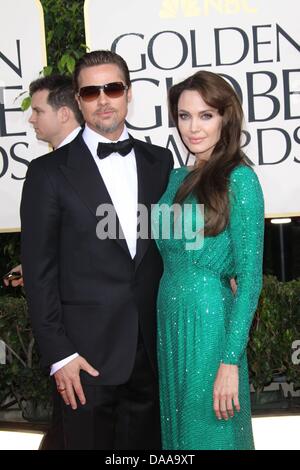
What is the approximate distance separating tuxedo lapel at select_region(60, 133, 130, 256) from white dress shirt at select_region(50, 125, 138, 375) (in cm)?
5

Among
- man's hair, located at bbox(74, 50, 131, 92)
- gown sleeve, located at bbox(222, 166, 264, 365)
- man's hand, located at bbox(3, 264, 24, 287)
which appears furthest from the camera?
man's hand, located at bbox(3, 264, 24, 287)

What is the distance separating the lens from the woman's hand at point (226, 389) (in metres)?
2.83

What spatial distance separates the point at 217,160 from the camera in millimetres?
2967

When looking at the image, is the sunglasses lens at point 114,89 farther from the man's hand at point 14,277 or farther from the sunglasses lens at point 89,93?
the man's hand at point 14,277

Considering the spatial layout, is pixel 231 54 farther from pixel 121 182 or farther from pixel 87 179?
pixel 87 179

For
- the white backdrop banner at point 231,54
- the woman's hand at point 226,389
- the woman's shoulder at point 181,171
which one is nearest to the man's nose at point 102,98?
the woman's shoulder at point 181,171

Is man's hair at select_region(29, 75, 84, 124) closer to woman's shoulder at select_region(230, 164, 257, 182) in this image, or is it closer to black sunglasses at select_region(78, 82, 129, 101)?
black sunglasses at select_region(78, 82, 129, 101)

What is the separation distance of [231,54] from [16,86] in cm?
144

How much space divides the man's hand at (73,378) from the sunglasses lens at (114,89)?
1.08 meters

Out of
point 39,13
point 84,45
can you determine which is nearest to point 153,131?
point 84,45

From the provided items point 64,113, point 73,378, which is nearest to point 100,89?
point 73,378

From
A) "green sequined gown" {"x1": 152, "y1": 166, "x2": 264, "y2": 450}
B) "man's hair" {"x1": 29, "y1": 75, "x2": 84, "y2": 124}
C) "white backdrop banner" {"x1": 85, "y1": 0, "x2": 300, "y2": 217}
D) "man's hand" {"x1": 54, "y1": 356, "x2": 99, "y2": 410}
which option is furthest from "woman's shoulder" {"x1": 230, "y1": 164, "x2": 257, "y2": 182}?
"white backdrop banner" {"x1": 85, "y1": 0, "x2": 300, "y2": 217}

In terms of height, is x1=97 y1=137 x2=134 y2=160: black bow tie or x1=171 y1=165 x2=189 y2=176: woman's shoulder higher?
x1=97 y1=137 x2=134 y2=160: black bow tie

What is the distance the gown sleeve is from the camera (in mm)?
2820
